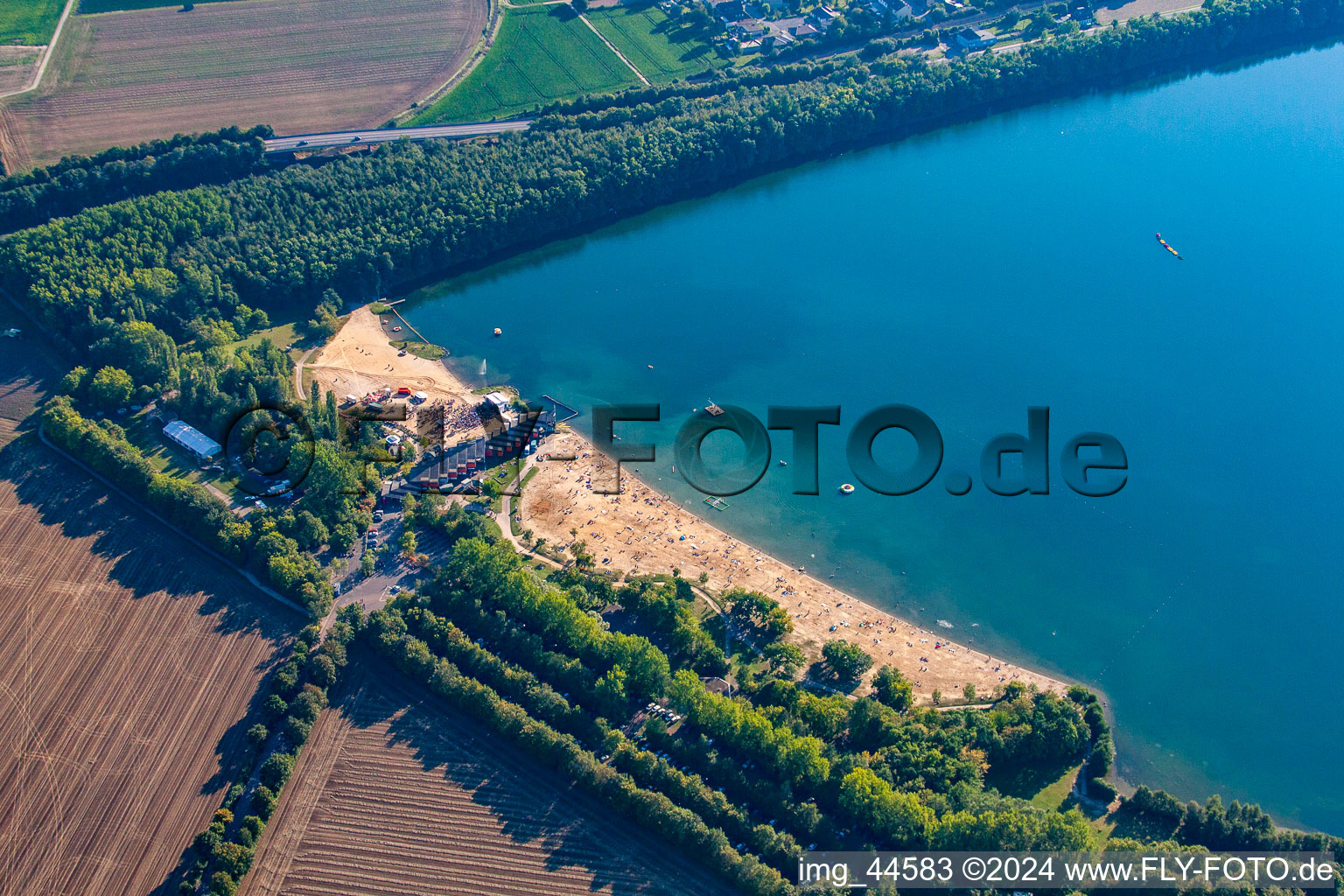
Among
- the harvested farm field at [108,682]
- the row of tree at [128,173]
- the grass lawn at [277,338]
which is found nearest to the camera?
the harvested farm field at [108,682]

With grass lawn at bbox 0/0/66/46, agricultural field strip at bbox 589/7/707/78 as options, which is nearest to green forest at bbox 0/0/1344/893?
agricultural field strip at bbox 589/7/707/78

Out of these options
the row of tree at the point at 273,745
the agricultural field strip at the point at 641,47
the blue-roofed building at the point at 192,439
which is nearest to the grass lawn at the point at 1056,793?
the row of tree at the point at 273,745

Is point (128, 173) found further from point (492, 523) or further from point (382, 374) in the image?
point (492, 523)

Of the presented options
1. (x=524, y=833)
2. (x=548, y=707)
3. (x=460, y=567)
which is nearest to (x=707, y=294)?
(x=460, y=567)

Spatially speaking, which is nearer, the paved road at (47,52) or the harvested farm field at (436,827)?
the harvested farm field at (436,827)

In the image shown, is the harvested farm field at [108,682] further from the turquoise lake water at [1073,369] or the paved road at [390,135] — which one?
the paved road at [390,135]
